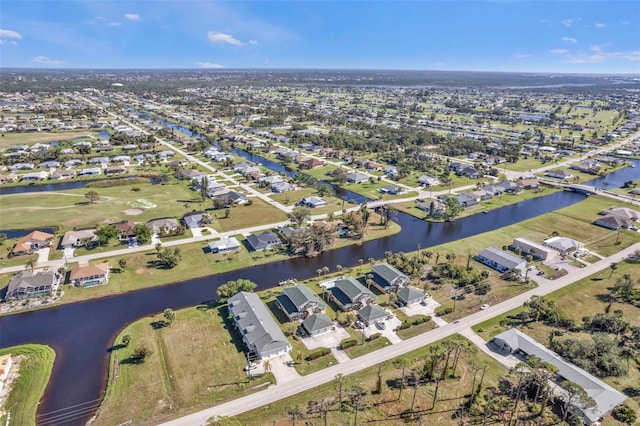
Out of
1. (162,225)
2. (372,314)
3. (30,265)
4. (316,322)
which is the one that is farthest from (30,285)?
(372,314)

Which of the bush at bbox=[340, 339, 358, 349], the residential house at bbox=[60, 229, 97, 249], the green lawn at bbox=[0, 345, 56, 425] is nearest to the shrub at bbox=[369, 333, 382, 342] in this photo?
the bush at bbox=[340, 339, 358, 349]

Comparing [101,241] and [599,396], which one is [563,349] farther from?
[101,241]

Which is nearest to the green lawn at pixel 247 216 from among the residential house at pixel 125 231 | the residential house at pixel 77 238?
the residential house at pixel 125 231

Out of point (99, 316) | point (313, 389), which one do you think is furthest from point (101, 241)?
point (313, 389)

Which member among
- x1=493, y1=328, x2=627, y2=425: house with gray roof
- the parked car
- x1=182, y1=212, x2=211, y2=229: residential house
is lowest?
the parked car

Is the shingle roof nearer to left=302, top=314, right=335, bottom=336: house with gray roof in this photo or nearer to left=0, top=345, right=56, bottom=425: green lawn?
left=302, top=314, right=335, bottom=336: house with gray roof

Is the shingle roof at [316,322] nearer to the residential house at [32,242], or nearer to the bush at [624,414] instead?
the bush at [624,414]

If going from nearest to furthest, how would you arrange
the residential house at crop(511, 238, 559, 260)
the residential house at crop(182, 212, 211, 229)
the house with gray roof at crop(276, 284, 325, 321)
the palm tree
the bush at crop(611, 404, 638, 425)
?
the bush at crop(611, 404, 638, 425) → the house with gray roof at crop(276, 284, 325, 321) → the palm tree → the residential house at crop(511, 238, 559, 260) → the residential house at crop(182, 212, 211, 229)

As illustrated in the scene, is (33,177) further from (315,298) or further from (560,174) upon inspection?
(560,174)
